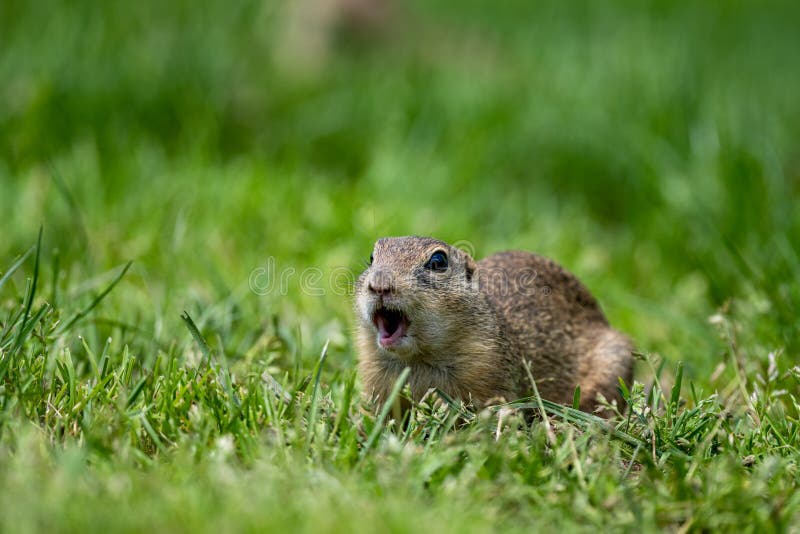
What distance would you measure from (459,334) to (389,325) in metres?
0.27

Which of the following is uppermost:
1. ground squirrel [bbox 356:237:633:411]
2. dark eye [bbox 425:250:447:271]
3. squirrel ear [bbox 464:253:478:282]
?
dark eye [bbox 425:250:447:271]

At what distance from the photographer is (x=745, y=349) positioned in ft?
12.6

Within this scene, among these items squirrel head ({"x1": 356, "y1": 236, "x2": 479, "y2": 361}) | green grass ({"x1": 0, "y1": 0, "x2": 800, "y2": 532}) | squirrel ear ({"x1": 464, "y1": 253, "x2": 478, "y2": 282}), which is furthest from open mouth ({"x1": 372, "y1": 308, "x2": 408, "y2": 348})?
squirrel ear ({"x1": 464, "y1": 253, "x2": 478, "y2": 282})

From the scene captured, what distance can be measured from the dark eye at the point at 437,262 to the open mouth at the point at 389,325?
0.23m

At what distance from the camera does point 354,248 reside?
5062 mm

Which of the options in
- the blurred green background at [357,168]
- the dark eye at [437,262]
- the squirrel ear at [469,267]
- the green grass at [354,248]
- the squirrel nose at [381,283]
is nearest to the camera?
the green grass at [354,248]

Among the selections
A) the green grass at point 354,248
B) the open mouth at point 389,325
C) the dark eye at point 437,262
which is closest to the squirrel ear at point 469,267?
the dark eye at point 437,262

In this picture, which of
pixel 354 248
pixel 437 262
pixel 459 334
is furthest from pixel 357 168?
pixel 459 334

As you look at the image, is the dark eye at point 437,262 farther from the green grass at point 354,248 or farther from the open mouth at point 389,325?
the green grass at point 354,248

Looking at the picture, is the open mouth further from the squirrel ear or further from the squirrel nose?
the squirrel ear

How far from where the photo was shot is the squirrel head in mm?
3145

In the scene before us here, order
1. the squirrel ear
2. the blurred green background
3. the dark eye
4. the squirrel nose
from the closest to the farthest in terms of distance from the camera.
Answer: the squirrel nose < the dark eye < the squirrel ear < the blurred green background

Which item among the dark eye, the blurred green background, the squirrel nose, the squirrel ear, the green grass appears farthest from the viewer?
the blurred green background

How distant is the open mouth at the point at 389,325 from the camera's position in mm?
3154
